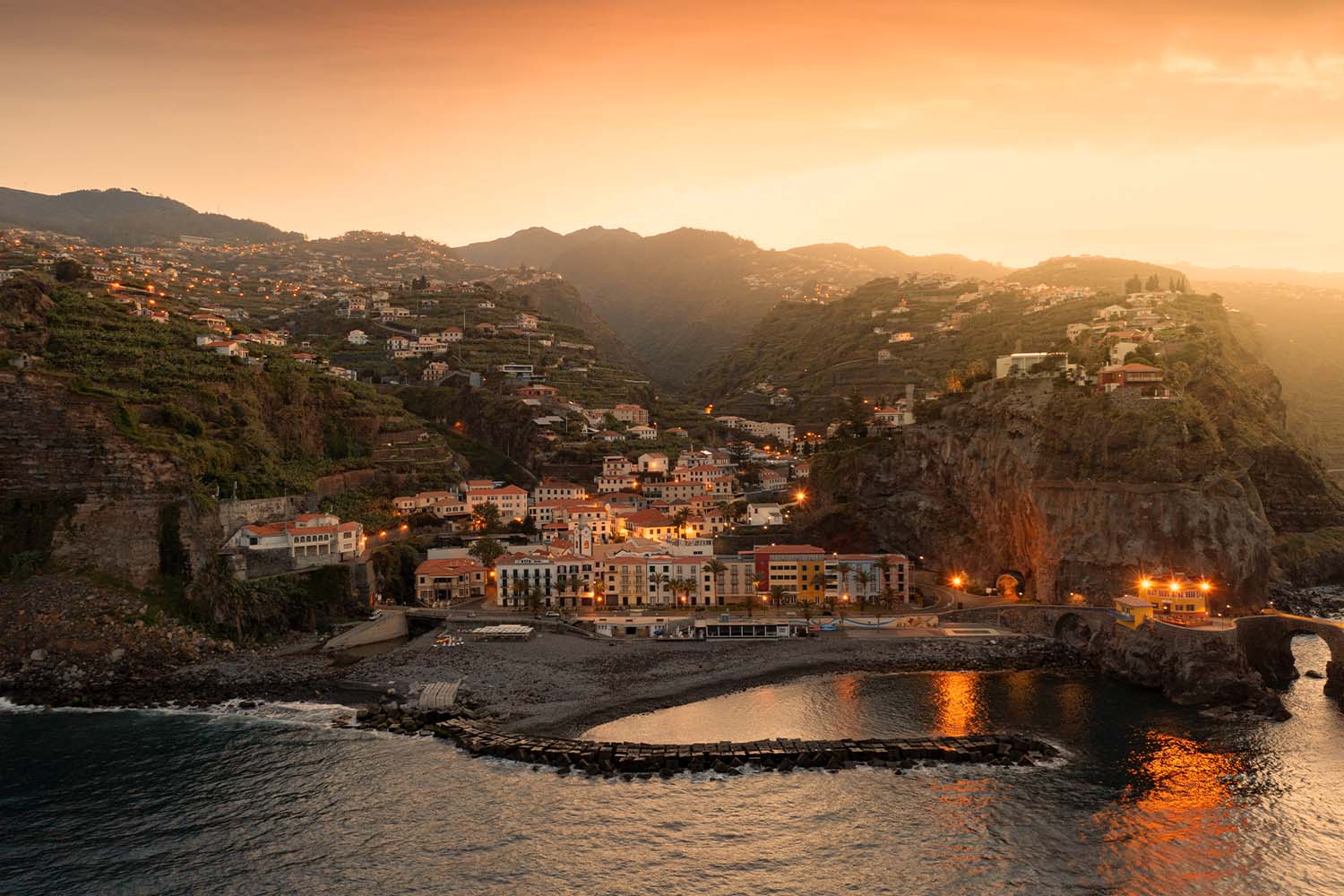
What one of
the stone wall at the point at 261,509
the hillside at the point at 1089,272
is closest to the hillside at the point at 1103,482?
the stone wall at the point at 261,509

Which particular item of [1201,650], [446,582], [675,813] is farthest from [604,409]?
[675,813]

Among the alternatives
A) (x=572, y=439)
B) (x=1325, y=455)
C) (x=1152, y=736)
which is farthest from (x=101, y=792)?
(x=1325, y=455)

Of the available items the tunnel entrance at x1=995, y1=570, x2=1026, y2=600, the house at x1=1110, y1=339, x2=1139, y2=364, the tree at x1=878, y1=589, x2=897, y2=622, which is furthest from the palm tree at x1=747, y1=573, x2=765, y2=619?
the house at x1=1110, y1=339, x2=1139, y2=364

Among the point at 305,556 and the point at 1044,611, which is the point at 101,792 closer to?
the point at 305,556

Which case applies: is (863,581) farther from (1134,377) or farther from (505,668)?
(505,668)

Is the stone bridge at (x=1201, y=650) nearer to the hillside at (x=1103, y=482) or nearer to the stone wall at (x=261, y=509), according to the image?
the hillside at (x=1103, y=482)

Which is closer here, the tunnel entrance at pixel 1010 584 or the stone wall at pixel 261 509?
the stone wall at pixel 261 509
